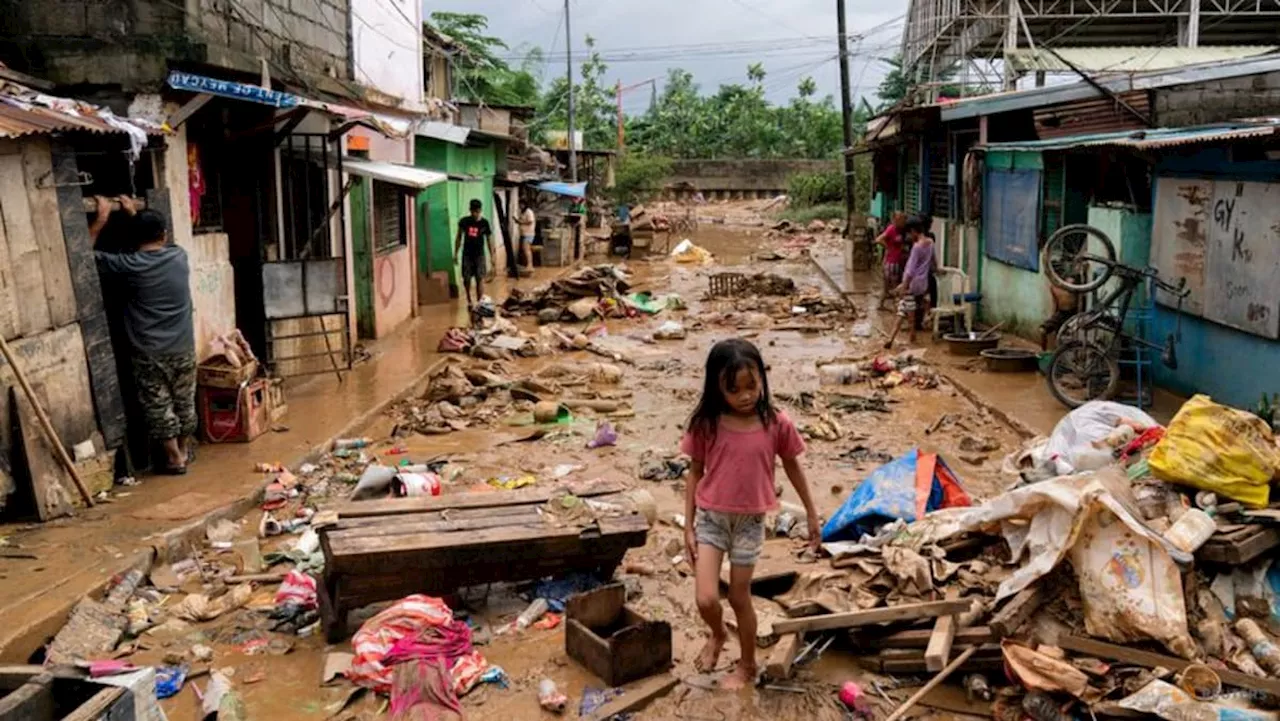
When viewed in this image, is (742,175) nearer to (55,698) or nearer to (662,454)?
(662,454)

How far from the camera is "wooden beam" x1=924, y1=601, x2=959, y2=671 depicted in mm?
4973

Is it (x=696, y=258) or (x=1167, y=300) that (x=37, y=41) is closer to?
(x=1167, y=300)

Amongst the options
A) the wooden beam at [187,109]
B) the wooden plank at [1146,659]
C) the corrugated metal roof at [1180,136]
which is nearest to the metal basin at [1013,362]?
the corrugated metal roof at [1180,136]

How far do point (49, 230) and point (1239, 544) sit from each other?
23.8 ft

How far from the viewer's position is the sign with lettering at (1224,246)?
890cm

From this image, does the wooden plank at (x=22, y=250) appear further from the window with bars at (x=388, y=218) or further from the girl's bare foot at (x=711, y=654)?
the window with bars at (x=388, y=218)

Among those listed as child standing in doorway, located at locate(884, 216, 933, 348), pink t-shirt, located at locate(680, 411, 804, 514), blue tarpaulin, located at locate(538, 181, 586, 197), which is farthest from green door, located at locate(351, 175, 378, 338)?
blue tarpaulin, located at locate(538, 181, 586, 197)

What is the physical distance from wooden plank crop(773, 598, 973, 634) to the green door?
36.3ft

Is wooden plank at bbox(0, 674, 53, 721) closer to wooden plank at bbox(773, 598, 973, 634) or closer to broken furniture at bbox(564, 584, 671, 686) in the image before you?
broken furniture at bbox(564, 584, 671, 686)

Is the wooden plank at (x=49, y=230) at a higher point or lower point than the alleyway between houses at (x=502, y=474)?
higher

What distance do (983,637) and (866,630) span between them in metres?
0.57

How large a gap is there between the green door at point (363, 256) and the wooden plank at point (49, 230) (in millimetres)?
7617

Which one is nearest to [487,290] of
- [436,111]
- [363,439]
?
[436,111]

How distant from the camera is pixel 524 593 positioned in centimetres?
629
